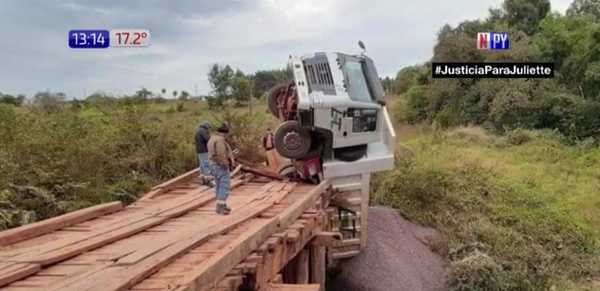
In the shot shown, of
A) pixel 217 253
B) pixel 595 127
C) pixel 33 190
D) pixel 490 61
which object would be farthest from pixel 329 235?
pixel 490 61

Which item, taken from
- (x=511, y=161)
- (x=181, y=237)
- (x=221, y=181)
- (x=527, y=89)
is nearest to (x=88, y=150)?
(x=221, y=181)

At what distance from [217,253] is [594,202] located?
14.7 metres

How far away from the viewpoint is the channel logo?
2770 cm

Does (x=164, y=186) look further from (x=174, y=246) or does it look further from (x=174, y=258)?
(x=174, y=258)

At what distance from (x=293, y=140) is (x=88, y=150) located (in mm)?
4040

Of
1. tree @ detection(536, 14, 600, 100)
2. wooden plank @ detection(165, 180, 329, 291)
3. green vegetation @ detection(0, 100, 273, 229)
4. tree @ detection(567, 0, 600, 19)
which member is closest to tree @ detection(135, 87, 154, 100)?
green vegetation @ detection(0, 100, 273, 229)

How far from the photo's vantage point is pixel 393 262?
11.0m

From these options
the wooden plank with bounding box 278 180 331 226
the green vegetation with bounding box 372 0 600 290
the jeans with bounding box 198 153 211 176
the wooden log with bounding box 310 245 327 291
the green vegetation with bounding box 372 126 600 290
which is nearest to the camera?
the wooden plank with bounding box 278 180 331 226

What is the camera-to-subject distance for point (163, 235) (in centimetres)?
574

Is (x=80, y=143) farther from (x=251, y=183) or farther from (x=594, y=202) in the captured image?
(x=594, y=202)

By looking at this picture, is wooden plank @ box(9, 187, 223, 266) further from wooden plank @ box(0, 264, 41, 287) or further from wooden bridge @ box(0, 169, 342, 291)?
wooden plank @ box(0, 264, 41, 287)

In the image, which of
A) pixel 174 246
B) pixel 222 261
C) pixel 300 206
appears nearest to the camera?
pixel 222 261

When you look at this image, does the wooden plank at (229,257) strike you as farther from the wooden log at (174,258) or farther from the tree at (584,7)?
the tree at (584,7)

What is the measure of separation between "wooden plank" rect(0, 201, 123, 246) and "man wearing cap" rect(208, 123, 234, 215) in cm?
139
